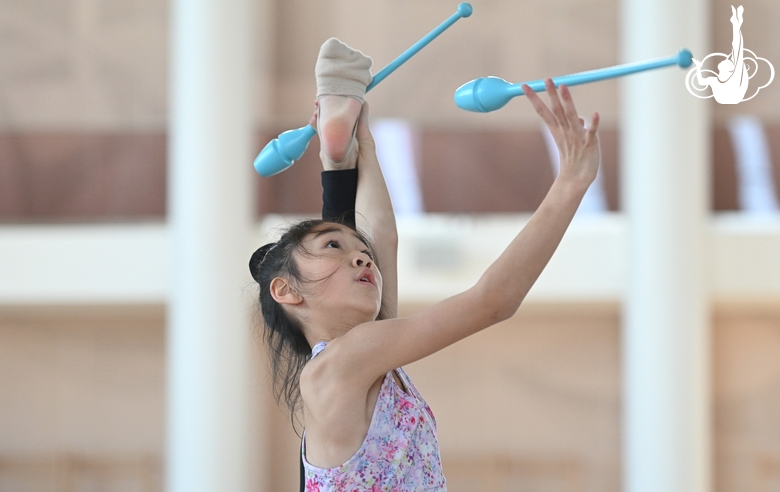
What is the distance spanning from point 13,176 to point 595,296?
288 cm

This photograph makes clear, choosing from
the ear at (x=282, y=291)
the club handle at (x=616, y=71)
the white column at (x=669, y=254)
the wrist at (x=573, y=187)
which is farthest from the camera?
the white column at (x=669, y=254)

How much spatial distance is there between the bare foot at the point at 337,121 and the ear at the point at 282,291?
238mm

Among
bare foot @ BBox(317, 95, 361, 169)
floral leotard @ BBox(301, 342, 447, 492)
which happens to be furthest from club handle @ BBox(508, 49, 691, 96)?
floral leotard @ BBox(301, 342, 447, 492)

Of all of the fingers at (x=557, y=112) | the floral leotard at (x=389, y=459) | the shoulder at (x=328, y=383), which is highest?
the fingers at (x=557, y=112)

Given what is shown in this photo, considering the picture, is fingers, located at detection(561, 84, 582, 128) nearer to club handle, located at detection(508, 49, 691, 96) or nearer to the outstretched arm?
club handle, located at detection(508, 49, 691, 96)

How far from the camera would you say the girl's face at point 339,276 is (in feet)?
4.05

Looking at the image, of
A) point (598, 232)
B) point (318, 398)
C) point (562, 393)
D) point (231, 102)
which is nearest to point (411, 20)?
point (231, 102)

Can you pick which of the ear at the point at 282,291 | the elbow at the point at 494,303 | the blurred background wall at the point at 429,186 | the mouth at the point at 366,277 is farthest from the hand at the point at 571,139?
the blurred background wall at the point at 429,186

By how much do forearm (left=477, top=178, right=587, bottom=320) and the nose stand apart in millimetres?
240

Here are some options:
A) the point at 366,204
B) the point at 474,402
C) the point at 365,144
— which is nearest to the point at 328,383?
the point at 366,204

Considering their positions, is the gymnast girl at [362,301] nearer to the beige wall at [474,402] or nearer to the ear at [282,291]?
the ear at [282,291]

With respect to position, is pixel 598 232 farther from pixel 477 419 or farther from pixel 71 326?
pixel 71 326

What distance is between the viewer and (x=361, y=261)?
1253 millimetres

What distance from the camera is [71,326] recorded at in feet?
15.1
